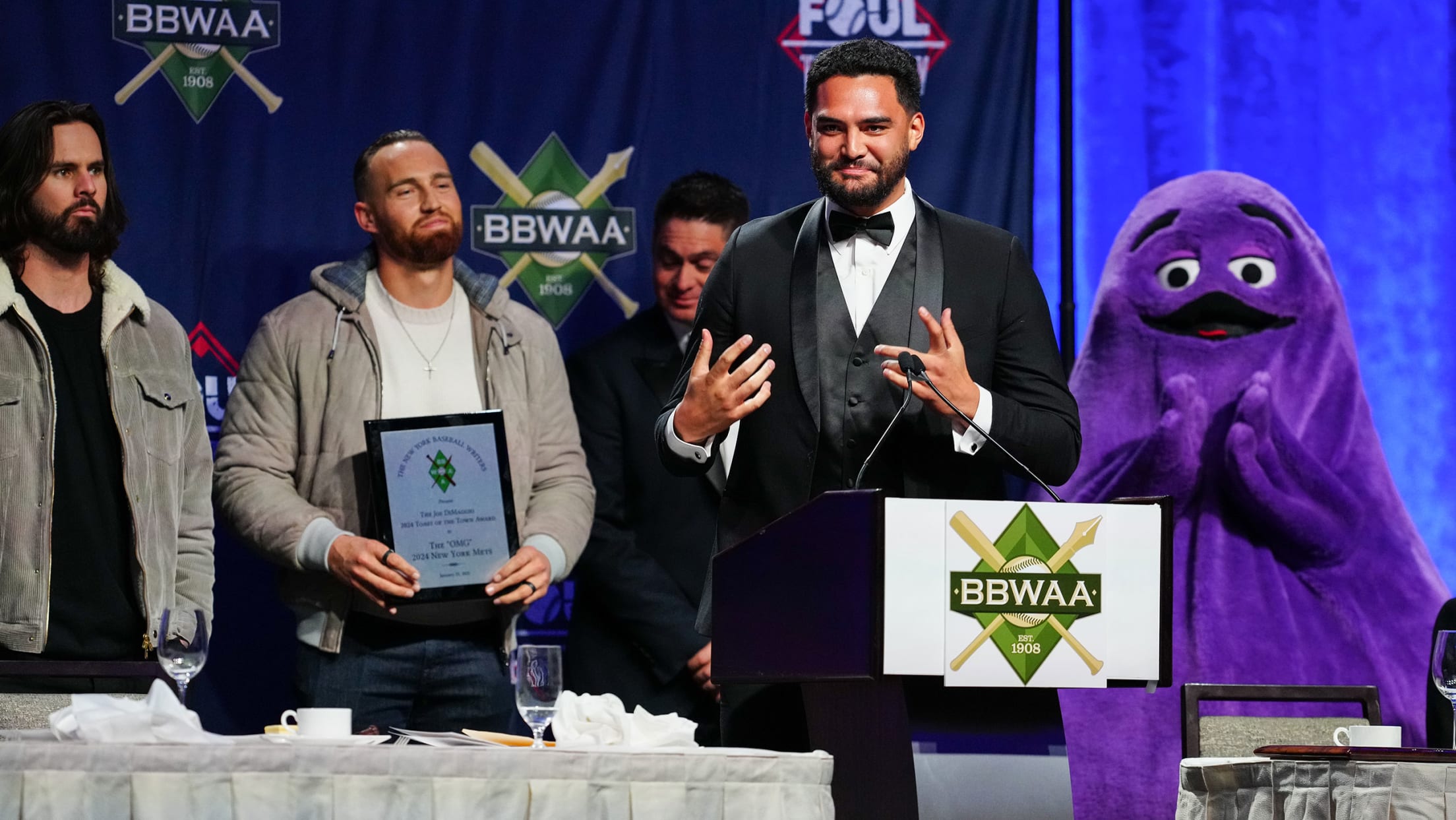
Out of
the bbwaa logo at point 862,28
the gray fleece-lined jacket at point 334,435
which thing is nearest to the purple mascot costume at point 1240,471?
the bbwaa logo at point 862,28

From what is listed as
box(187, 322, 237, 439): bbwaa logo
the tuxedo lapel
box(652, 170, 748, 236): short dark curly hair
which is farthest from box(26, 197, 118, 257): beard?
the tuxedo lapel

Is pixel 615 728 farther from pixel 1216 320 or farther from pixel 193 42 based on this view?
pixel 193 42

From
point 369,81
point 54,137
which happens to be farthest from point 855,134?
point 369,81

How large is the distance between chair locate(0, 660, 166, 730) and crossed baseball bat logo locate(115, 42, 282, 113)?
250cm

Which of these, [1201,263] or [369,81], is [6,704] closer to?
[369,81]

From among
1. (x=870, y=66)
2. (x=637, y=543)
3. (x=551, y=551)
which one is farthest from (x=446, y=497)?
(x=870, y=66)

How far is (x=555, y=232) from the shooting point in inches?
189

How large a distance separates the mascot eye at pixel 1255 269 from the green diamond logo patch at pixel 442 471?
2261 millimetres

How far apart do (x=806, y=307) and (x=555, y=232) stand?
93.2 inches

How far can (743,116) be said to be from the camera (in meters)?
4.87

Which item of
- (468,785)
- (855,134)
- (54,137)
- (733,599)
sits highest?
(54,137)

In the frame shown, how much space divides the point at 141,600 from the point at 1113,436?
259 cm

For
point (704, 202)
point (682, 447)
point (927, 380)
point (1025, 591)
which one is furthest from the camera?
point (704, 202)

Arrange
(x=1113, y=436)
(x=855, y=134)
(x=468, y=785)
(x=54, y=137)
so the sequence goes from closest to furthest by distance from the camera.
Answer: (x=468, y=785), (x=855, y=134), (x=54, y=137), (x=1113, y=436)
